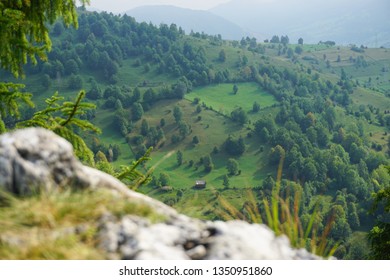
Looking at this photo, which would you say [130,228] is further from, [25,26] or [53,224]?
[25,26]

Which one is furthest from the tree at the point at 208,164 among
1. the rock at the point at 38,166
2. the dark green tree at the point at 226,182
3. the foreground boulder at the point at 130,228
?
the foreground boulder at the point at 130,228

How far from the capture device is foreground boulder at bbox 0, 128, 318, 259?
5570mm

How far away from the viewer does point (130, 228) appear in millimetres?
5738

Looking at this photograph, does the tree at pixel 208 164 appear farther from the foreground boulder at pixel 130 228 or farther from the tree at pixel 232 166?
the foreground boulder at pixel 130 228

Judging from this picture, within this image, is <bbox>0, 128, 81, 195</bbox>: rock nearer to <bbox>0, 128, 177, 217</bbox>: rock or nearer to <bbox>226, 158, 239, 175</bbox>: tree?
<bbox>0, 128, 177, 217</bbox>: rock

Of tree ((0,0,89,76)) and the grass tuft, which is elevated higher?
tree ((0,0,89,76))

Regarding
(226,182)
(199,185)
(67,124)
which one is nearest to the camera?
(67,124)

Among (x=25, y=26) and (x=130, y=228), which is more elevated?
(x=25, y=26)

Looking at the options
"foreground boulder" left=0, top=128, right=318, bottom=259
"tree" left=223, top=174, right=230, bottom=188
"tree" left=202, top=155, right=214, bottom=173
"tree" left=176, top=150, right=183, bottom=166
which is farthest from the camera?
"tree" left=176, top=150, right=183, bottom=166

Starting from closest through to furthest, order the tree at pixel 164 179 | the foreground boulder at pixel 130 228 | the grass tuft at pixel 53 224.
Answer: the grass tuft at pixel 53 224, the foreground boulder at pixel 130 228, the tree at pixel 164 179

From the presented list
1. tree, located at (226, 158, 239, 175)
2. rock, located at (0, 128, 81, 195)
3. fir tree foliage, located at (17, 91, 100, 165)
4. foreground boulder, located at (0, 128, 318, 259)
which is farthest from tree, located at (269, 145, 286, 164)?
rock, located at (0, 128, 81, 195)

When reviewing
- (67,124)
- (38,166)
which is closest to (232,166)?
(67,124)

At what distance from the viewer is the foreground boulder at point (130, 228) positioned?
18.3 ft

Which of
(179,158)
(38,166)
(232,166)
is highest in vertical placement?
(38,166)
